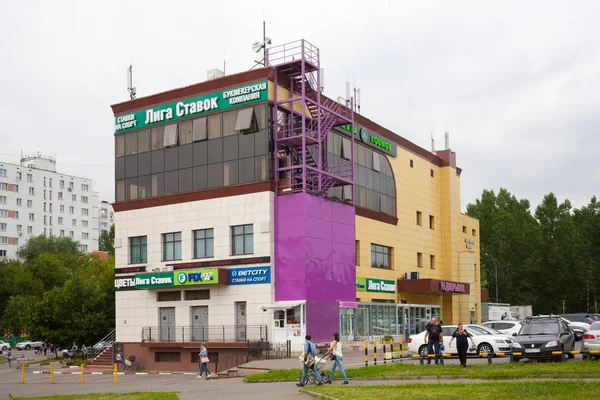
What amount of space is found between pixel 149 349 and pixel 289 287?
35.8 feet

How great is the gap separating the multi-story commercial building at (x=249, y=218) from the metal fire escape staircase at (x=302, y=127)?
0.29 ft

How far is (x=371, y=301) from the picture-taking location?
169 ft

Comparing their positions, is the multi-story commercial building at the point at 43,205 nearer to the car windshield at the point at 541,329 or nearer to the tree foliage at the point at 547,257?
the tree foliage at the point at 547,257

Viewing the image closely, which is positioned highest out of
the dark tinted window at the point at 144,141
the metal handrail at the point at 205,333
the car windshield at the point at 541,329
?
the dark tinted window at the point at 144,141

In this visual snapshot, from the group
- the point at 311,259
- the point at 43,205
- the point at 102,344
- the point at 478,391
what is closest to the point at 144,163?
the point at 311,259

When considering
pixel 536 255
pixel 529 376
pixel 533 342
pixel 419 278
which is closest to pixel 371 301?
pixel 419 278

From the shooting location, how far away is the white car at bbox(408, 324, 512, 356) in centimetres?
3356

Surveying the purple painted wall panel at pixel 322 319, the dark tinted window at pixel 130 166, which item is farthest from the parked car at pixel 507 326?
the dark tinted window at pixel 130 166

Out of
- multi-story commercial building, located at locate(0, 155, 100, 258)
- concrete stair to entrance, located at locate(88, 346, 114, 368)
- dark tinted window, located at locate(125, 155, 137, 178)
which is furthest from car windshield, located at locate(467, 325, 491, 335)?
multi-story commercial building, located at locate(0, 155, 100, 258)

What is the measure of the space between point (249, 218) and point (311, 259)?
177 inches

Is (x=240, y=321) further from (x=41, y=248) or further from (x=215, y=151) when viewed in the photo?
(x=41, y=248)

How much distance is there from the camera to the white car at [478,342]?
33.6m

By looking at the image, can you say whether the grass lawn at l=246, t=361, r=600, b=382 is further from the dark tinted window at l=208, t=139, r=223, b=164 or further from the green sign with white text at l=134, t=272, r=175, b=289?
the dark tinted window at l=208, t=139, r=223, b=164

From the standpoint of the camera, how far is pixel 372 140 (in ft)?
177
